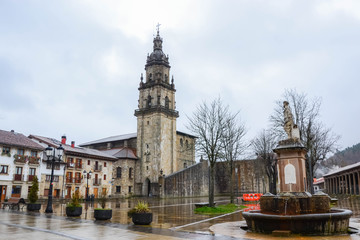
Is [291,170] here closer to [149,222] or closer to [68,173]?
[149,222]

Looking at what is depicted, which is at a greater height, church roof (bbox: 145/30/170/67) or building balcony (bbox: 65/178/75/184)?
church roof (bbox: 145/30/170/67)

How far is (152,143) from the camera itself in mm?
62031

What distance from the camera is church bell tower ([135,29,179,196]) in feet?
200

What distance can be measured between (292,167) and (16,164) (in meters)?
36.3

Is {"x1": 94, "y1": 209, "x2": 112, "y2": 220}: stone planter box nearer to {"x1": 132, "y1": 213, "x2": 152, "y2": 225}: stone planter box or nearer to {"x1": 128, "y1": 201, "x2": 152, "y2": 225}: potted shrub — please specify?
{"x1": 128, "y1": 201, "x2": 152, "y2": 225}: potted shrub

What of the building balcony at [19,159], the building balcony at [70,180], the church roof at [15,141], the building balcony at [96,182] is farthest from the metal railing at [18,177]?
the building balcony at [96,182]

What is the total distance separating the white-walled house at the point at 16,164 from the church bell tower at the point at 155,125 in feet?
77.5

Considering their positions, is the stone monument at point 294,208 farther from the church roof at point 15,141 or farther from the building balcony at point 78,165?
the building balcony at point 78,165

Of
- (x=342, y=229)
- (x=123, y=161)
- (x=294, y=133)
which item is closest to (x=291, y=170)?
(x=294, y=133)

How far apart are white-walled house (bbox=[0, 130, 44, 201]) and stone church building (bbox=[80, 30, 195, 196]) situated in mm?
20476

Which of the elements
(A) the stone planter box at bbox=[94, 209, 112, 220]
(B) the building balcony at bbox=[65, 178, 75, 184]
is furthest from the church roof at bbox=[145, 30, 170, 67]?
(A) the stone planter box at bbox=[94, 209, 112, 220]

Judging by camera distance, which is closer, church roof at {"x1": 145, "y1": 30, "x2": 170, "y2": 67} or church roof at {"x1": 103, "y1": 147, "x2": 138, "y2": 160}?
church roof at {"x1": 103, "y1": 147, "x2": 138, "y2": 160}

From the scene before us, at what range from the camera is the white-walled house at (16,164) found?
3656cm

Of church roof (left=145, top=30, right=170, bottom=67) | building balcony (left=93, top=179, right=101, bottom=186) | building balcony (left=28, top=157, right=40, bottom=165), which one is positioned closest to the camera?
building balcony (left=28, top=157, right=40, bottom=165)
